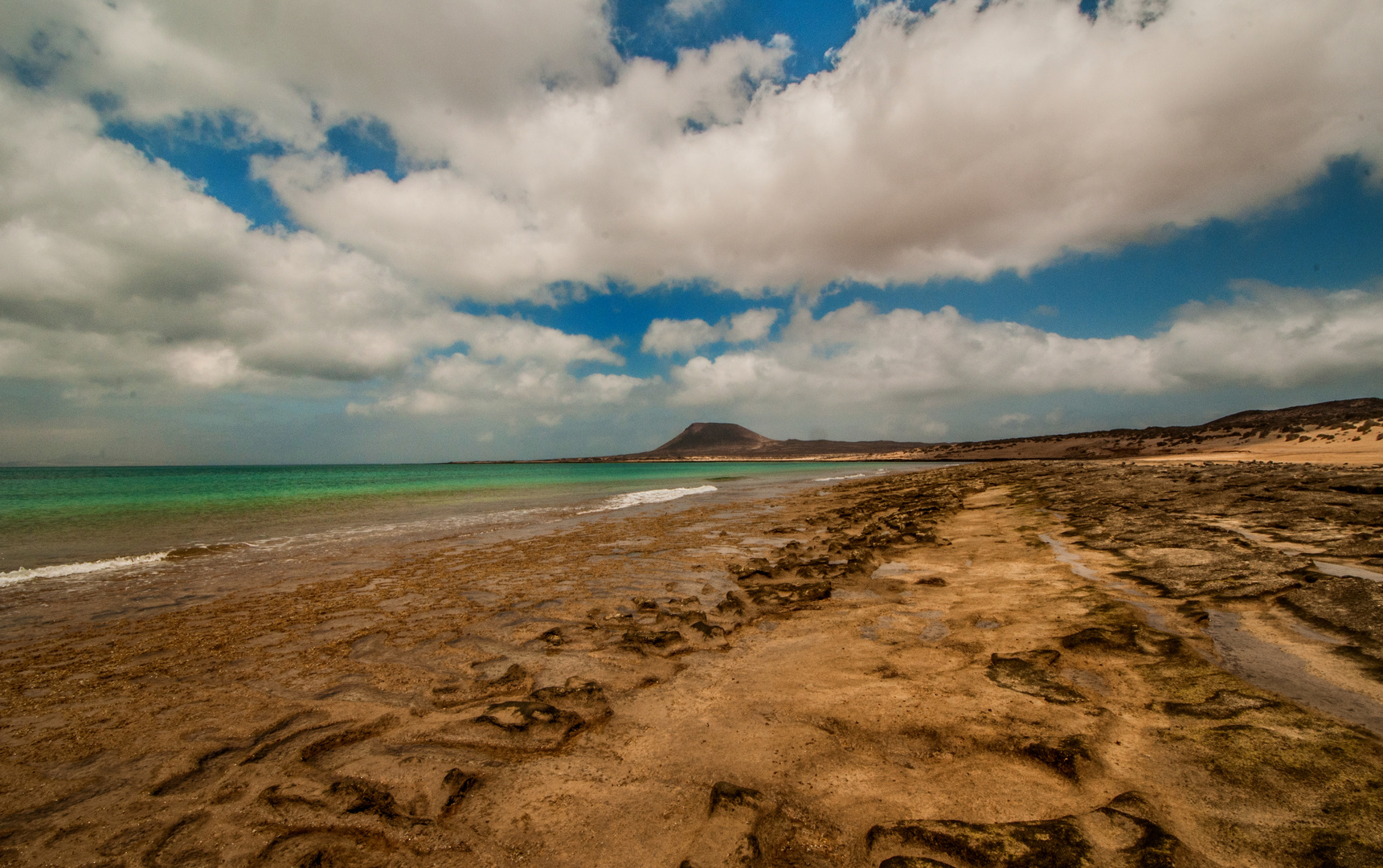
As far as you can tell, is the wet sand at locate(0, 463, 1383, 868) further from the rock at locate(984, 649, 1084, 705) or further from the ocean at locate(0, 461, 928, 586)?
the ocean at locate(0, 461, 928, 586)

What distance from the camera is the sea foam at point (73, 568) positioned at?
10672mm

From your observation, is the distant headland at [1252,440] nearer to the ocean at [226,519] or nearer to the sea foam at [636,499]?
the sea foam at [636,499]

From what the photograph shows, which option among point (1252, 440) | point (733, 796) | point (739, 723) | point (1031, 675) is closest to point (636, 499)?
point (739, 723)

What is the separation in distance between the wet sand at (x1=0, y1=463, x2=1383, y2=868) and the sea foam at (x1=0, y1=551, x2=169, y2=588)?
383 centimetres

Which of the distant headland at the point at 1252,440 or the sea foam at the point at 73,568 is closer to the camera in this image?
the sea foam at the point at 73,568

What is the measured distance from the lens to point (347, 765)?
3.79m

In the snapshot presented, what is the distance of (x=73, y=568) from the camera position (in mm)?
11562

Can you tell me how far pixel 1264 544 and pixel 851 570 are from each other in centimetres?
675

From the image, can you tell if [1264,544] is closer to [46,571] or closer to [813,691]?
[813,691]

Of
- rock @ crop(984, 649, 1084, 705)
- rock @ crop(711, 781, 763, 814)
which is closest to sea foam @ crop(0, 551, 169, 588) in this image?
rock @ crop(711, 781, 763, 814)

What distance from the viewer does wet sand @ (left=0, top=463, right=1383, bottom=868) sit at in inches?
111

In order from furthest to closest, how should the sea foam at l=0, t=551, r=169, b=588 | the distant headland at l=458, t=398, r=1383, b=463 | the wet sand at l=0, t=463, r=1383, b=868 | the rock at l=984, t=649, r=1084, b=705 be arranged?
the distant headland at l=458, t=398, r=1383, b=463
the sea foam at l=0, t=551, r=169, b=588
the rock at l=984, t=649, r=1084, b=705
the wet sand at l=0, t=463, r=1383, b=868

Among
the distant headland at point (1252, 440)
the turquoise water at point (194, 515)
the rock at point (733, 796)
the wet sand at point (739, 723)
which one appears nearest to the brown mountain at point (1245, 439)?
the distant headland at point (1252, 440)

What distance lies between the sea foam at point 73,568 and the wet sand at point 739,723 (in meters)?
3.83
